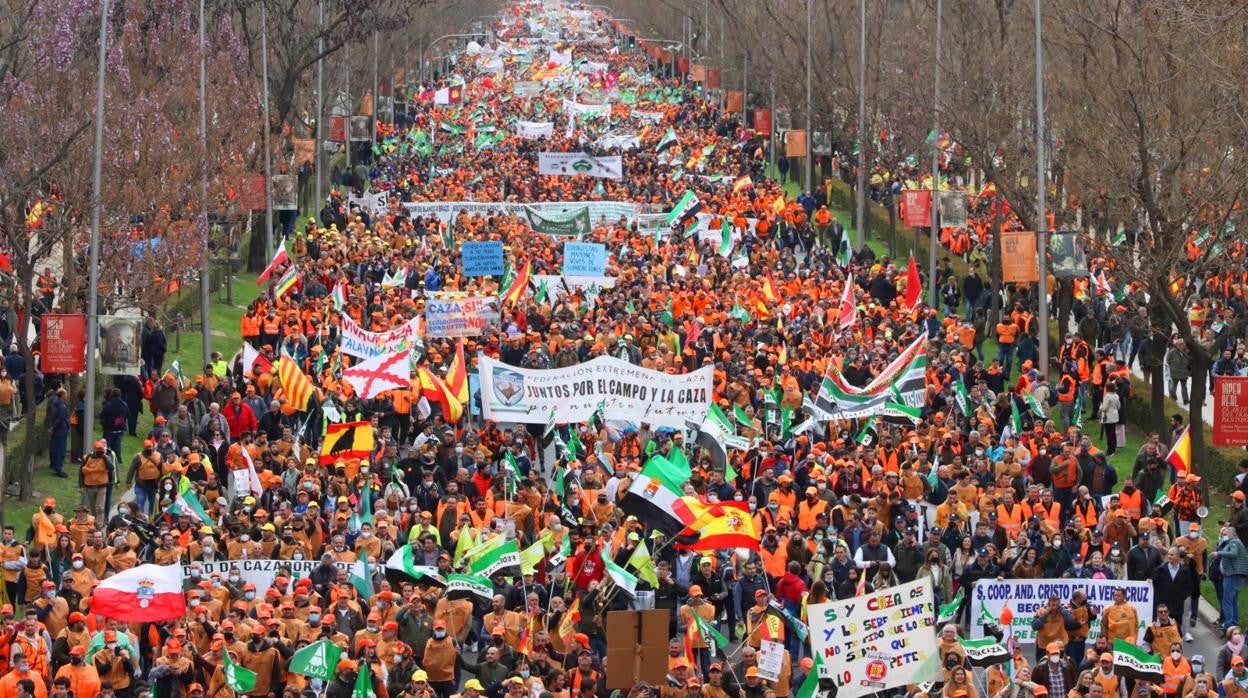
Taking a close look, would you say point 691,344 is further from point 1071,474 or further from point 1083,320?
point 1071,474

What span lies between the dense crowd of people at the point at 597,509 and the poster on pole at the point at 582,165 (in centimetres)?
2190

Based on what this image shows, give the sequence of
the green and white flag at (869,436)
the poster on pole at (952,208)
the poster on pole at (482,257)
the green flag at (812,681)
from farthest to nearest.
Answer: the poster on pole at (952,208) < the poster on pole at (482,257) < the green and white flag at (869,436) < the green flag at (812,681)

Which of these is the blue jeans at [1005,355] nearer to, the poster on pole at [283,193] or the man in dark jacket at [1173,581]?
the man in dark jacket at [1173,581]

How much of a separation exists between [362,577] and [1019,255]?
17.1m

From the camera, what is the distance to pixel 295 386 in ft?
104

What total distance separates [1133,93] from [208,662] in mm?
16705

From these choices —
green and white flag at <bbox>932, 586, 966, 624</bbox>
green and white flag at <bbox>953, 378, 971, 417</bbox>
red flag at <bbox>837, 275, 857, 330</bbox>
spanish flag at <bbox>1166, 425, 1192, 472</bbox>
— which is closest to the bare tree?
green and white flag at <bbox>953, 378, 971, 417</bbox>

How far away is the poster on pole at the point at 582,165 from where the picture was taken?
66.5 m

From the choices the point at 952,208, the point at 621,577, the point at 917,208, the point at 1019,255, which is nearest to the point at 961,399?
the point at 1019,255

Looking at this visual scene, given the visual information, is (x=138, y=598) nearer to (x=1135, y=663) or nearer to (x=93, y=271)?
(x=1135, y=663)

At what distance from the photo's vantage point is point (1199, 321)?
39094 millimetres

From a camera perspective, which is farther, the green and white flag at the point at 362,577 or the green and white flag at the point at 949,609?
the green and white flag at the point at 362,577

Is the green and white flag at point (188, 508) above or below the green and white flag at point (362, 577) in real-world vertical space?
above

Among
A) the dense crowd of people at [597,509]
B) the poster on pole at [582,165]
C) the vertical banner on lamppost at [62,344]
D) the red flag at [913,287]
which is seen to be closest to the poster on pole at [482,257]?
the dense crowd of people at [597,509]
